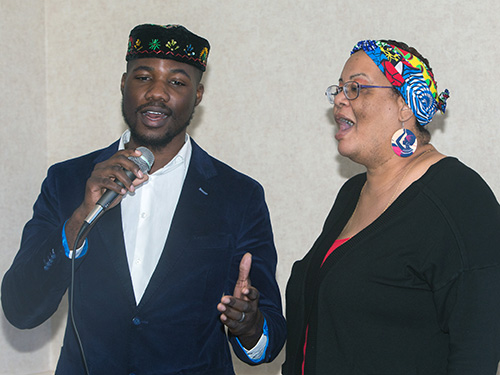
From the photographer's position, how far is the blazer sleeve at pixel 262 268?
253cm

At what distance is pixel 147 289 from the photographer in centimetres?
246

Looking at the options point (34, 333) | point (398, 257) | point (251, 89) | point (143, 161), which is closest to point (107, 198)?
point (143, 161)

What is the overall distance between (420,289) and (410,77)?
2.57ft

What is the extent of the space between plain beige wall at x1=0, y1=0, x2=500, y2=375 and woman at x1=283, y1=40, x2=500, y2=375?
117 cm

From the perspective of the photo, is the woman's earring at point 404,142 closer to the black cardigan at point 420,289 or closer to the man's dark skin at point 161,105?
the black cardigan at point 420,289

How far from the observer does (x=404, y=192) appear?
7.49ft

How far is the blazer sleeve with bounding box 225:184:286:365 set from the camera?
2525 mm

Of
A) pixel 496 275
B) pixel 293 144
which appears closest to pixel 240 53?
pixel 293 144

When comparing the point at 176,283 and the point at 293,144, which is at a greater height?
the point at 293,144

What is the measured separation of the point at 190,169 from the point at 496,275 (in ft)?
4.24

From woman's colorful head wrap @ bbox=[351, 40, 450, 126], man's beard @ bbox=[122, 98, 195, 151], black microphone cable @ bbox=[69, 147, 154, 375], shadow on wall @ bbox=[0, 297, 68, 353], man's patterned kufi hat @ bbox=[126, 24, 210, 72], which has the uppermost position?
man's patterned kufi hat @ bbox=[126, 24, 210, 72]

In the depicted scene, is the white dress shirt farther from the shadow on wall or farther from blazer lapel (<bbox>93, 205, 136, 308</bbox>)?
the shadow on wall

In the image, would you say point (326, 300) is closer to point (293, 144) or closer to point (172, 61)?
point (172, 61)

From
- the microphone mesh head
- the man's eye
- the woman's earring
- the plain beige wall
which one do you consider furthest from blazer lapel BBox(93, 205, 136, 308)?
the plain beige wall
